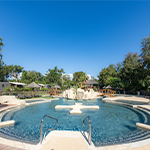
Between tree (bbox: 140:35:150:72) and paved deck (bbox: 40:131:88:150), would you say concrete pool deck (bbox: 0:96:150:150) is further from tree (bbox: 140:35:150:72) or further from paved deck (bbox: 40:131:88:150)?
tree (bbox: 140:35:150:72)

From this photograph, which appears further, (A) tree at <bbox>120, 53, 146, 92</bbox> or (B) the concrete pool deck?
(A) tree at <bbox>120, 53, 146, 92</bbox>

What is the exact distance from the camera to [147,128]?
5461 millimetres

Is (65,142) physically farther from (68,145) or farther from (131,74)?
(131,74)

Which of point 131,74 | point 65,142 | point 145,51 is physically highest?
point 145,51

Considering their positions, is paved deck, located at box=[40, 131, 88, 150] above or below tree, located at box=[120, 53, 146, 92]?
below

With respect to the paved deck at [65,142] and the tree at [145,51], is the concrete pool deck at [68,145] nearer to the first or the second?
the paved deck at [65,142]

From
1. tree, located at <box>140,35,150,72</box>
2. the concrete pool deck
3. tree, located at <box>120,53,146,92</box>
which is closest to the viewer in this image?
the concrete pool deck

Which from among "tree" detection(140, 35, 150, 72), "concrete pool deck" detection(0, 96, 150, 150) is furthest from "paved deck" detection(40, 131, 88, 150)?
"tree" detection(140, 35, 150, 72)

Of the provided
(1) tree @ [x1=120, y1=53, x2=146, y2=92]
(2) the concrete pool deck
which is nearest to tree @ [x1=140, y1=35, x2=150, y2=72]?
(1) tree @ [x1=120, y1=53, x2=146, y2=92]

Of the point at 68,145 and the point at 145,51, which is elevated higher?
the point at 145,51

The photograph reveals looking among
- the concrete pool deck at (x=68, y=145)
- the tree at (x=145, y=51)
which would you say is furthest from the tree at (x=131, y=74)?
the concrete pool deck at (x=68, y=145)

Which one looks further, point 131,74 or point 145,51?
point 131,74

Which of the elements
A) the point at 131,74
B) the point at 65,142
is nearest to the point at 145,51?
the point at 131,74

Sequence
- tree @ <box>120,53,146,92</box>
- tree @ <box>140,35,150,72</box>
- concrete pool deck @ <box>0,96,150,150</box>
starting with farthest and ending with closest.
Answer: tree @ <box>120,53,146,92</box> → tree @ <box>140,35,150,72</box> → concrete pool deck @ <box>0,96,150,150</box>
